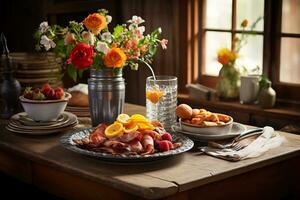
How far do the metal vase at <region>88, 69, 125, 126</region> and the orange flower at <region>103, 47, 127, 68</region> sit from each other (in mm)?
81

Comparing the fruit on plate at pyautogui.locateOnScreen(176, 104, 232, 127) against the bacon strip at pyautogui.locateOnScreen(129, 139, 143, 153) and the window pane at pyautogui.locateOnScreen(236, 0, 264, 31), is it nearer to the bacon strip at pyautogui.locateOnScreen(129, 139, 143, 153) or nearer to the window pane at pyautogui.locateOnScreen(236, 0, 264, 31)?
the bacon strip at pyautogui.locateOnScreen(129, 139, 143, 153)

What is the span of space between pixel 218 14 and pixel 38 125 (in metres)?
1.59

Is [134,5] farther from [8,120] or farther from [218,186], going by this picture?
[218,186]

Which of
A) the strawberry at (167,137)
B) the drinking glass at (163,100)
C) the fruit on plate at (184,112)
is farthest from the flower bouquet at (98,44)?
the strawberry at (167,137)

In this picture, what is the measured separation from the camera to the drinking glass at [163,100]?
253 cm

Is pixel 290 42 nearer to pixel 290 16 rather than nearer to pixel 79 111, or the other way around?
pixel 290 16

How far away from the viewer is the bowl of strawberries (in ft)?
8.39

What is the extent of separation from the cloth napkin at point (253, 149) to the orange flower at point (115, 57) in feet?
1.54

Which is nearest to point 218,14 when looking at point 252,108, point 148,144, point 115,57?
point 252,108

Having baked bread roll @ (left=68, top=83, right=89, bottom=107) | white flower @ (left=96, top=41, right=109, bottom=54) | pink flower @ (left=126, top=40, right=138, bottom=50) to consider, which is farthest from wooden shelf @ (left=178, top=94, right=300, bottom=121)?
white flower @ (left=96, top=41, right=109, bottom=54)

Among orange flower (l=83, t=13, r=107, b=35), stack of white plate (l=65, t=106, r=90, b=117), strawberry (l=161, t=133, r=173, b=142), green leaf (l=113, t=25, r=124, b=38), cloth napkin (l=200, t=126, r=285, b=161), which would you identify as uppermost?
orange flower (l=83, t=13, r=107, b=35)

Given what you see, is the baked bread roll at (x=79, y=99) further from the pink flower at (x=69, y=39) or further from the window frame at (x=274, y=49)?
the window frame at (x=274, y=49)

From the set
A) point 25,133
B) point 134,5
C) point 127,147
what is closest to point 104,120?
point 25,133

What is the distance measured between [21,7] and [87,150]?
6.64 ft
